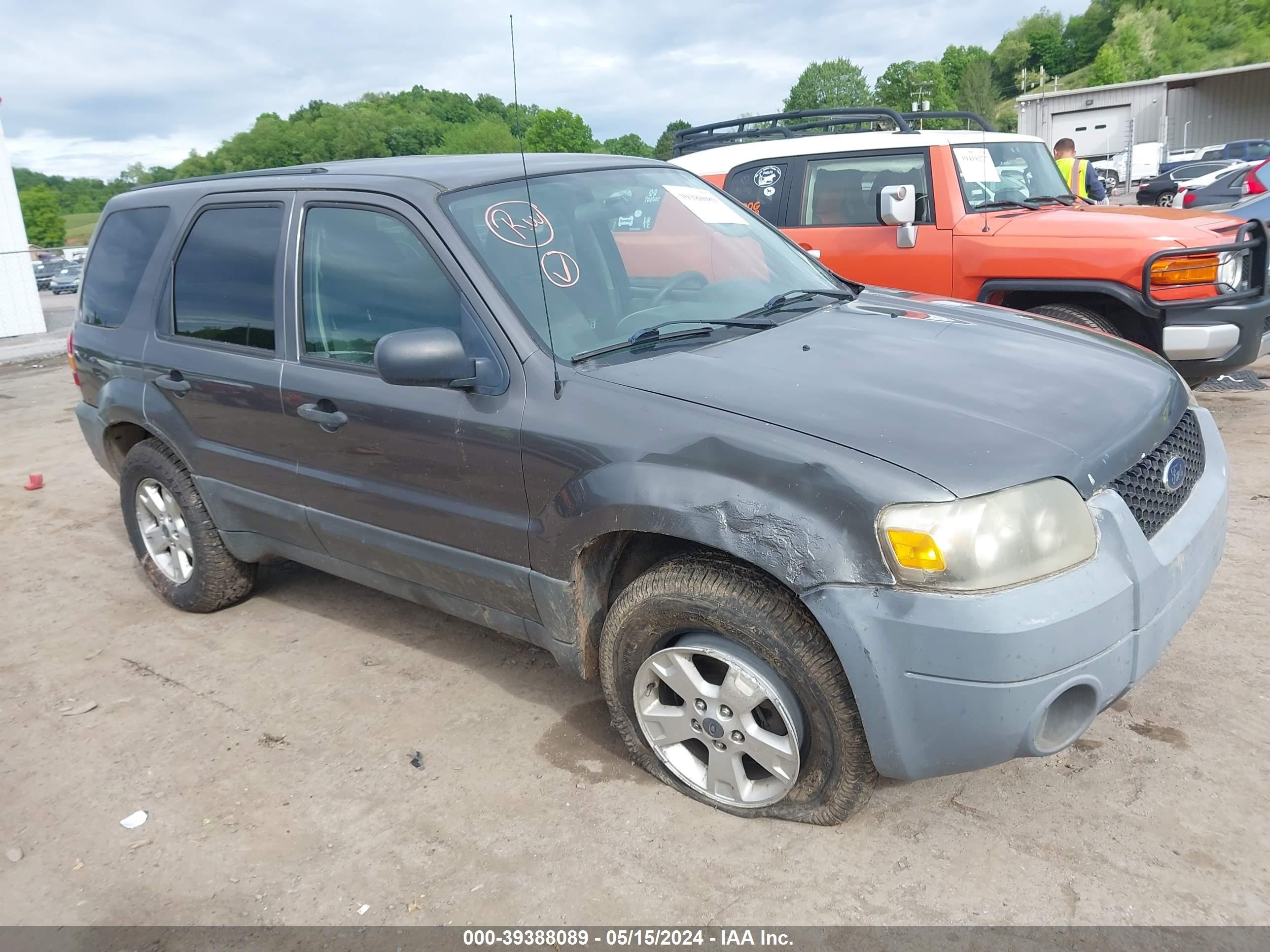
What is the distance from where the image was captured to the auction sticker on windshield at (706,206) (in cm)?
387

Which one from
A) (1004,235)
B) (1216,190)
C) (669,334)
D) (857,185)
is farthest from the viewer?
(1216,190)

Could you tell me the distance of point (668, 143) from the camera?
12352 mm

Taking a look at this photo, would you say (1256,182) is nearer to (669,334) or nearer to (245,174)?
(669,334)

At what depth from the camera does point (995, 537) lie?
2283 mm

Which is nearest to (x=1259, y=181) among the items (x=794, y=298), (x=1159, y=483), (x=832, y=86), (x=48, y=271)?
(x=794, y=298)

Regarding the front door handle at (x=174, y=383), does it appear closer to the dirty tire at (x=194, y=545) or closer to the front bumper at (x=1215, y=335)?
the dirty tire at (x=194, y=545)

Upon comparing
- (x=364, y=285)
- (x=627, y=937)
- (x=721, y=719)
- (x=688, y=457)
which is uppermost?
(x=364, y=285)

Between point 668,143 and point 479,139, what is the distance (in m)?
6.87

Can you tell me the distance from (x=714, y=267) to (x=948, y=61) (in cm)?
14326

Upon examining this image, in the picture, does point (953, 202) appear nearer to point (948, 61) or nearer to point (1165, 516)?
point (1165, 516)

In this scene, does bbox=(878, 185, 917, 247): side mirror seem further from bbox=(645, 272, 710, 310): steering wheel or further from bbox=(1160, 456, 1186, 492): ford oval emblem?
bbox=(1160, 456, 1186, 492): ford oval emblem

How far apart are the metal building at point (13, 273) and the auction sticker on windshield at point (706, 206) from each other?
54.9ft

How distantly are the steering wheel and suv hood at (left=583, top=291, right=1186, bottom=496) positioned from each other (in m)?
0.36

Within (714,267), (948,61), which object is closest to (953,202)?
(714,267)
